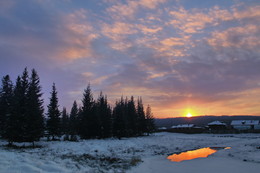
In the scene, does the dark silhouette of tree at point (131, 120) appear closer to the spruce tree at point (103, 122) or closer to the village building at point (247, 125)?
the spruce tree at point (103, 122)

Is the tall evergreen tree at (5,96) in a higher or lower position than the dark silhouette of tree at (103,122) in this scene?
higher

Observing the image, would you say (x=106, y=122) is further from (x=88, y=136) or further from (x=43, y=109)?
(x=43, y=109)

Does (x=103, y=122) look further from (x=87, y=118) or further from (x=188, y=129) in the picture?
(x=188, y=129)

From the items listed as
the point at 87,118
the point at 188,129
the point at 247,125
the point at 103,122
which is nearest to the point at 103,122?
the point at 103,122

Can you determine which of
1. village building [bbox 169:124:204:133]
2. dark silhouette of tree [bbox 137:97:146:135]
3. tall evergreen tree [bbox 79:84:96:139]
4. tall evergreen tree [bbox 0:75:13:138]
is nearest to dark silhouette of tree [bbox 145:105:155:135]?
dark silhouette of tree [bbox 137:97:146:135]

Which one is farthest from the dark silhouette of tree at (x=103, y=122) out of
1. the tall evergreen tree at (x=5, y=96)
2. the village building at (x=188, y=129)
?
the village building at (x=188, y=129)

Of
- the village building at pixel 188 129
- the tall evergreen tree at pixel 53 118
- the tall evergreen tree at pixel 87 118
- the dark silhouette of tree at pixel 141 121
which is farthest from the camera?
the village building at pixel 188 129

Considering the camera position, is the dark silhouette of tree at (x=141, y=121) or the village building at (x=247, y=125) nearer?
the dark silhouette of tree at (x=141, y=121)

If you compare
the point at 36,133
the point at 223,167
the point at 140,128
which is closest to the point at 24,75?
the point at 36,133

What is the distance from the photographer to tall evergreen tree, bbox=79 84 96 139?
46.2 m

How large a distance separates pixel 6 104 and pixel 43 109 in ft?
30.0

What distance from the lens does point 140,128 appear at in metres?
71.3

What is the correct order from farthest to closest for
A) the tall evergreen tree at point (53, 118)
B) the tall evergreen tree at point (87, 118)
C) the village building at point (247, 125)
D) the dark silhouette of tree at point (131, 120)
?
the village building at point (247, 125)
the dark silhouette of tree at point (131, 120)
the tall evergreen tree at point (87, 118)
the tall evergreen tree at point (53, 118)

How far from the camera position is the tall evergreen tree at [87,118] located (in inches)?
1821
